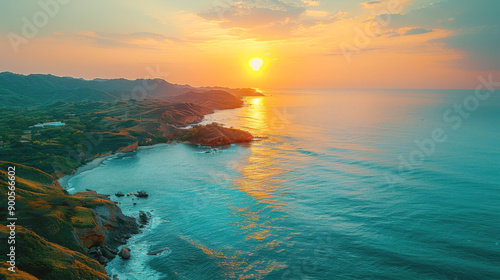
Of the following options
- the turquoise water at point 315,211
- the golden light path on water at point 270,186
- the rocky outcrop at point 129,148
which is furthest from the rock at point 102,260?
the rocky outcrop at point 129,148

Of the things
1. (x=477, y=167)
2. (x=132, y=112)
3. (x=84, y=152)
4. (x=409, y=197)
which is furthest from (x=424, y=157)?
(x=132, y=112)

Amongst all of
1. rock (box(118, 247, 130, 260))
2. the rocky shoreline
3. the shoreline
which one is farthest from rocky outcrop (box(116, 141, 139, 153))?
rock (box(118, 247, 130, 260))

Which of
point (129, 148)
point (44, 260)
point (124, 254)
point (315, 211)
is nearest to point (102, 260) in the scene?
point (124, 254)

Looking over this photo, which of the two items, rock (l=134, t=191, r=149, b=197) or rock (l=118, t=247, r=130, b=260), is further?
rock (l=134, t=191, r=149, b=197)

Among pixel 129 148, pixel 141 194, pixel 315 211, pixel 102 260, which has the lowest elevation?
pixel 102 260

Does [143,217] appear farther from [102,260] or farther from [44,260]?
[44,260]

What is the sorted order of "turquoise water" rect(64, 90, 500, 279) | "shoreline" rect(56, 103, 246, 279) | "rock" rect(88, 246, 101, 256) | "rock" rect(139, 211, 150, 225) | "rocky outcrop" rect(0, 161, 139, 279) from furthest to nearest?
"rock" rect(139, 211, 150, 225) → "shoreline" rect(56, 103, 246, 279) → "rock" rect(88, 246, 101, 256) → "turquoise water" rect(64, 90, 500, 279) → "rocky outcrop" rect(0, 161, 139, 279)

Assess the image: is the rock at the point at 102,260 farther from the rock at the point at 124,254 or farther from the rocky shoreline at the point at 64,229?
the rock at the point at 124,254

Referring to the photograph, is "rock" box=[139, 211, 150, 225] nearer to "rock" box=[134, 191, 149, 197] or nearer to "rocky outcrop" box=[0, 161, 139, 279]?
"rocky outcrop" box=[0, 161, 139, 279]
